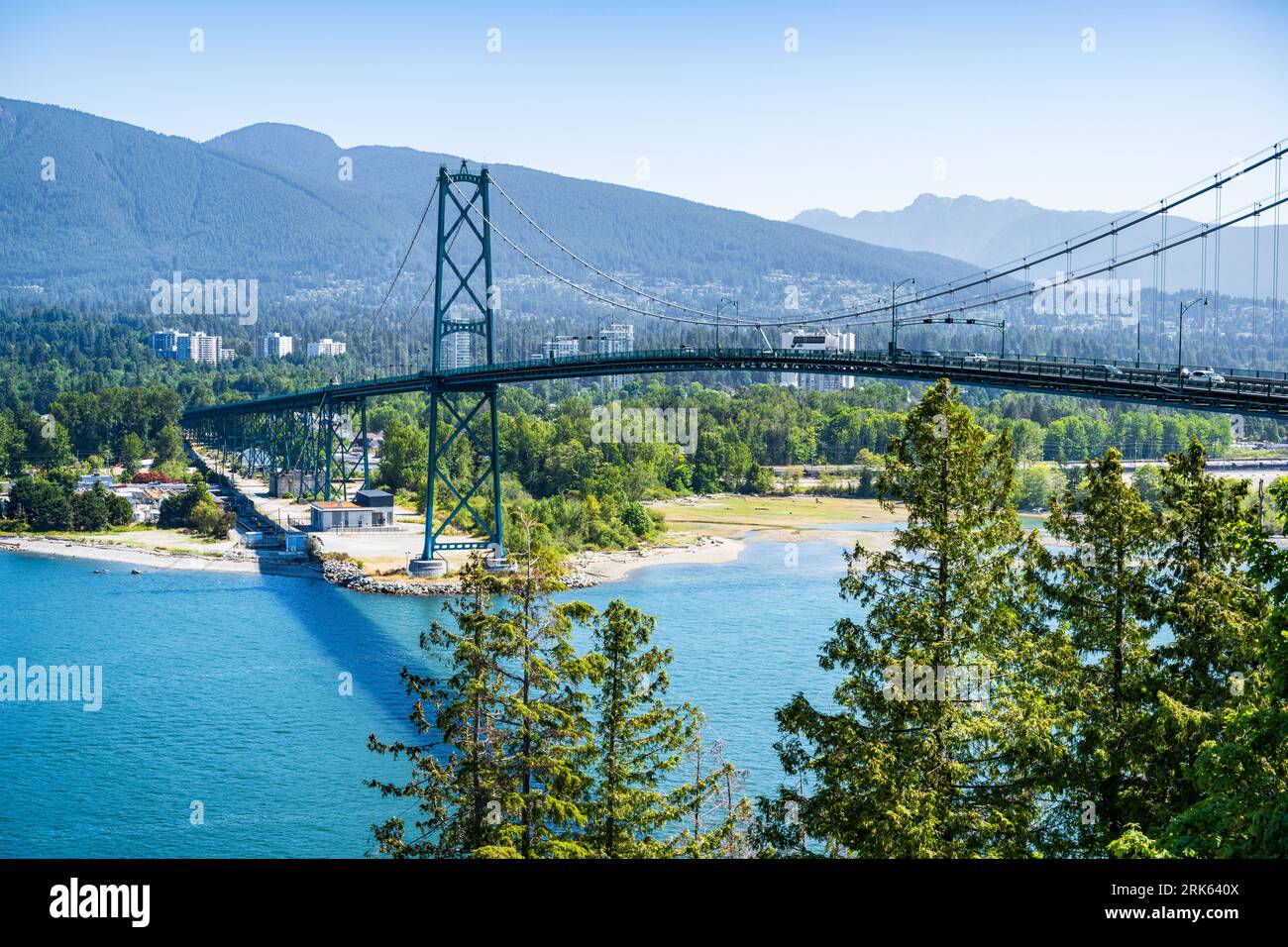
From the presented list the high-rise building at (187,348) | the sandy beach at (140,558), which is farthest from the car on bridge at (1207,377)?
the high-rise building at (187,348)

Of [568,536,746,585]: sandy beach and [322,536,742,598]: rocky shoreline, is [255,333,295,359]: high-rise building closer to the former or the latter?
[568,536,746,585]: sandy beach

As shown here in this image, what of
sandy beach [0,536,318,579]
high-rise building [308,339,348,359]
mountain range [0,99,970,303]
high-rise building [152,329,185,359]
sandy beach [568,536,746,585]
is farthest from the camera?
mountain range [0,99,970,303]

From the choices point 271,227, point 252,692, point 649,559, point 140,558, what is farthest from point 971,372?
point 271,227

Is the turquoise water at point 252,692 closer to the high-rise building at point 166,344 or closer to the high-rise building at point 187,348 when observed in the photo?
the high-rise building at point 187,348

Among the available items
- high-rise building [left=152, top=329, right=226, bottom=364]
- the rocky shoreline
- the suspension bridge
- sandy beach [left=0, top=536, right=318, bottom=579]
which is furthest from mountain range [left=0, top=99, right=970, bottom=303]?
the rocky shoreline

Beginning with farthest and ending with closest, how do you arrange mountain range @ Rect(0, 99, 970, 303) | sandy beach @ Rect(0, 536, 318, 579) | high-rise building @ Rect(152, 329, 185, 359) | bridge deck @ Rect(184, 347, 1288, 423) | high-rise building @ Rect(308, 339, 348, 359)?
mountain range @ Rect(0, 99, 970, 303)
high-rise building @ Rect(308, 339, 348, 359)
high-rise building @ Rect(152, 329, 185, 359)
sandy beach @ Rect(0, 536, 318, 579)
bridge deck @ Rect(184, 347, 1288, 423)

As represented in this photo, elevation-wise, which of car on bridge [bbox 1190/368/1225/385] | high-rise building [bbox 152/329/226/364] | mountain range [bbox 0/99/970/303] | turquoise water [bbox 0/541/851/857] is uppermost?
mountain range [bbox 0/99/970/303]
